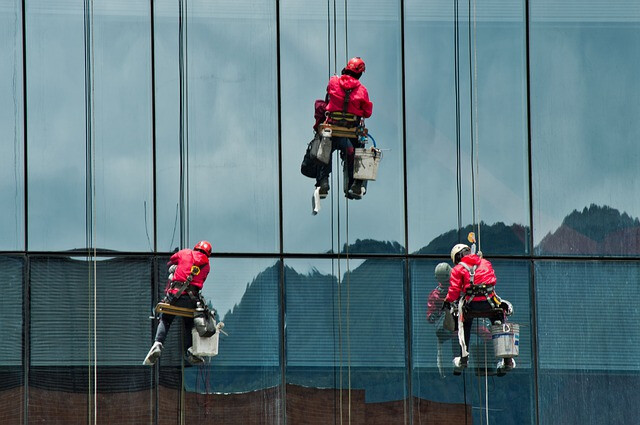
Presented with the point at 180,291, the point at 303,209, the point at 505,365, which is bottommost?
the point at 505,365

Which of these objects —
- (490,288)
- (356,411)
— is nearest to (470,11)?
(490,288)

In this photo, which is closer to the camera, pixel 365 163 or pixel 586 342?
pixel 365 163

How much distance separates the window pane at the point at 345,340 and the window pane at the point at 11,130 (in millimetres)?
3616

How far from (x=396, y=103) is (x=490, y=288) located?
305cm

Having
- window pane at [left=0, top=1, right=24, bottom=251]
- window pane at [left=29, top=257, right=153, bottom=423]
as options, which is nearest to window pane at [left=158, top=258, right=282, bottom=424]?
window pane at [left=29, top=257, right=153, bottom=423]

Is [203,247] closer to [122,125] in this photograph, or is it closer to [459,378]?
[122,125]

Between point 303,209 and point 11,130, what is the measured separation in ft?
13.0

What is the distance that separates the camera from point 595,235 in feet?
79.5

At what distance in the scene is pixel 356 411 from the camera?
76.5 feet

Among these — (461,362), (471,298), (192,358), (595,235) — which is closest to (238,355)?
(192,358)

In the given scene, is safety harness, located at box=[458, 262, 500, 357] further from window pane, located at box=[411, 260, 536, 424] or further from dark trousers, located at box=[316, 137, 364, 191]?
dark trousers, located at box=[316, 137, 364, 191]

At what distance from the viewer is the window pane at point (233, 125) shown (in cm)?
2358

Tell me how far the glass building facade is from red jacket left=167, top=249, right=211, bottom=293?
3.86 ft

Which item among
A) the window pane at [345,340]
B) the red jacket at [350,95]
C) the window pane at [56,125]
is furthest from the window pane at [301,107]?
the window pane at [56,125]
